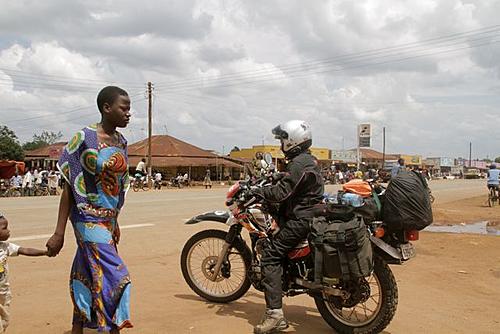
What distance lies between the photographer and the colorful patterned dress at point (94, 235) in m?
3.59

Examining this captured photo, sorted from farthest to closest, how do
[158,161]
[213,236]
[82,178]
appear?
[158,161], [213,236], [82,178]

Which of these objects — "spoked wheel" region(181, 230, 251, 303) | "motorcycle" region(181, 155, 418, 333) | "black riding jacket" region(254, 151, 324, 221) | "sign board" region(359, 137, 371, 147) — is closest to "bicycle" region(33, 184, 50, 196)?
"sign board" region(359, 137, 371, 147)

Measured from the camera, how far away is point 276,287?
15.2 ft

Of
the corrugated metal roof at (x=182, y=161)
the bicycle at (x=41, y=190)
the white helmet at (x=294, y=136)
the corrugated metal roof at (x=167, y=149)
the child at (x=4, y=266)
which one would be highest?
the corrugated metal roof at (x=167, y=149)

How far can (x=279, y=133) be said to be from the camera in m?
4.93

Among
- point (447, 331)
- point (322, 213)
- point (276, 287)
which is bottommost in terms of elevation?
point (447, 331)

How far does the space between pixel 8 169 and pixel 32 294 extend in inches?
89.0

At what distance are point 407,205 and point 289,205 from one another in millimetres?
1033

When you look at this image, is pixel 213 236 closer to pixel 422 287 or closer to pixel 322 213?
pixel 322 213

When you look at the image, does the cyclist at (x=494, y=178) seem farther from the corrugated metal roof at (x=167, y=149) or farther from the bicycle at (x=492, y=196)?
the corrugated metal roof at (x=167, y=149)

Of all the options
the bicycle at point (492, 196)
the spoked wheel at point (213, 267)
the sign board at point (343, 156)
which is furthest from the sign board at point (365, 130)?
the sign board at point (343, 156)

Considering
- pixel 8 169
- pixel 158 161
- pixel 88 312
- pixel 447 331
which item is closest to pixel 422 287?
pixel 447 331

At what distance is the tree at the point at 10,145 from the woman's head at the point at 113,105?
52.8m

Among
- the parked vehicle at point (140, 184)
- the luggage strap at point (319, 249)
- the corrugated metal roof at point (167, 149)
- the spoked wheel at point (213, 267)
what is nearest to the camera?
the luggage strap at point (319, 249)
